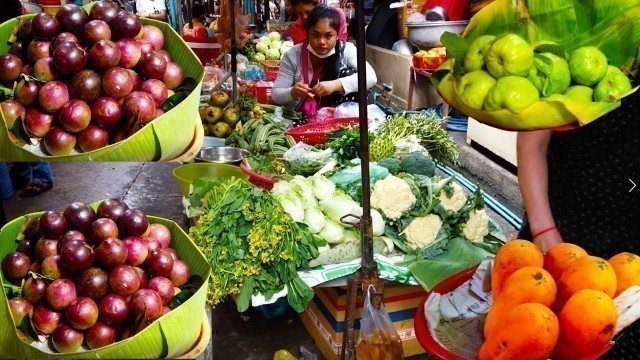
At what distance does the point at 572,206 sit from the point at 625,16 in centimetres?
79

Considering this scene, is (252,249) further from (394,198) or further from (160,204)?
(160,204)

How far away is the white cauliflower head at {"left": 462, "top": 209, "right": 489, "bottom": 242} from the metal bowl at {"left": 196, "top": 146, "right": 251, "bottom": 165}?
1679 mm

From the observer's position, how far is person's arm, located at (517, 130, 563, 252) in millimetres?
1749

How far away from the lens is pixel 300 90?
4.43 m

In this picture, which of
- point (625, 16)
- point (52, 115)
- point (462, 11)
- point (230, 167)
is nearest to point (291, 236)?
point (230, 167)

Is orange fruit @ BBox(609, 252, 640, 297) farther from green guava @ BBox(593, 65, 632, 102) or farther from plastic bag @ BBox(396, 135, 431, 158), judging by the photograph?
plastic bag @ BBox(396, 135, 431, 158)

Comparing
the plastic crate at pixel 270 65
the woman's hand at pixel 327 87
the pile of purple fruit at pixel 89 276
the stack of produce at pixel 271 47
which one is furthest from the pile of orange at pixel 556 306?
the stack of produce at pixel 271 47

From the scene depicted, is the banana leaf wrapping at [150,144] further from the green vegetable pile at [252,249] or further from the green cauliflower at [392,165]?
the green cauliflower at [392,165]

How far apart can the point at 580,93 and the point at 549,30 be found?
200 mm

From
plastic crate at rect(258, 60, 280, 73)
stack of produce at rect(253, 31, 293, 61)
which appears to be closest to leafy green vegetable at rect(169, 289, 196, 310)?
plastic crate at rect(258, 60, 280, 73)

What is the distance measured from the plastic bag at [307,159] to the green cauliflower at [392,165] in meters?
0.39

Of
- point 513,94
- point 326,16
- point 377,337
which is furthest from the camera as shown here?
point 326,16

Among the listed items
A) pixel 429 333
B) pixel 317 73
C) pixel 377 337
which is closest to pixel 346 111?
pixel 317 73

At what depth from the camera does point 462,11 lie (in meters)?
5.97
